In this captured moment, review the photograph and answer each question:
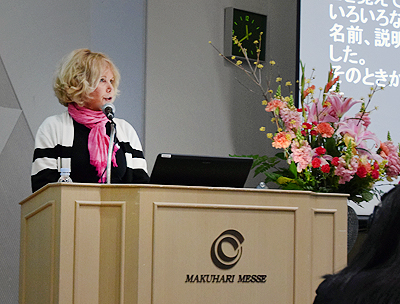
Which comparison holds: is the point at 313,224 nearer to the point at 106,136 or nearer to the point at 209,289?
the point at 209,289

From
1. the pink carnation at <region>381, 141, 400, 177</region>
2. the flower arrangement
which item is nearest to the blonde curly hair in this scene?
the flower arrangement

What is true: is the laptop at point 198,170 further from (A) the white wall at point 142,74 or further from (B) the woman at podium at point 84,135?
(A) the white wall at point 142,74

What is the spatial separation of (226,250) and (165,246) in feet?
0.66

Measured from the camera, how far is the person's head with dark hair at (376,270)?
64cm

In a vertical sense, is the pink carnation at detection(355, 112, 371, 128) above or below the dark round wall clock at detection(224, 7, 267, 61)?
below

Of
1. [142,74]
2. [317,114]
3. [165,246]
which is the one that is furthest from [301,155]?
[142,74]

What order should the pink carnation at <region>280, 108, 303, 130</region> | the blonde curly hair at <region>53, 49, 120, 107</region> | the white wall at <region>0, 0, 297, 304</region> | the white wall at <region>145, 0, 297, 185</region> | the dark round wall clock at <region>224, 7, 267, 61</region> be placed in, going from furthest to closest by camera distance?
the dark round wall clock at <region>224, 7, 267, 61</region>, the white wall at <region>145, 0, 297, 185</region>, the white wall at <region>0, 0, 297, 304</region>, the blonde curly hair at <region>53, 49, 120, 107</region>, the pink carnation at <region>280, 108, 303, 130</region>

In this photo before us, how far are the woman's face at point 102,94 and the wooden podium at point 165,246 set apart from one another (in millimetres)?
875

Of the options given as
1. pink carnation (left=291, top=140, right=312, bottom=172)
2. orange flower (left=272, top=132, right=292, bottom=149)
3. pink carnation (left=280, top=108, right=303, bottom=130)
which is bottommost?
pink carnation (left=291, top=140, right=312, bottom=172)

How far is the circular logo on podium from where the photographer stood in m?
1.88

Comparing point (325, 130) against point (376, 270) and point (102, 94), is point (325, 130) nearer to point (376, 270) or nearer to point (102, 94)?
point (102, 94)

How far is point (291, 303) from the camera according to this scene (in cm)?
198

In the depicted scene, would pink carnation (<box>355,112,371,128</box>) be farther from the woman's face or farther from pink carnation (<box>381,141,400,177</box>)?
the woman's face

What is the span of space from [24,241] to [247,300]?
82cm
